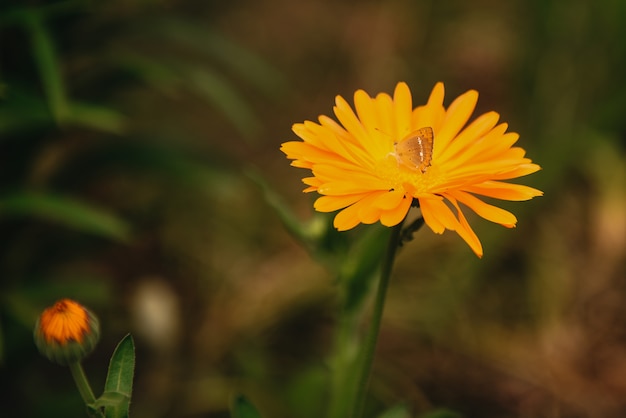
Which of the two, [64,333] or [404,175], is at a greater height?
[404,175]

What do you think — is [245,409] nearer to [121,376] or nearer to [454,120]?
[121,376]

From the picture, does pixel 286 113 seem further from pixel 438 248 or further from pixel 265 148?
pixel 438 248

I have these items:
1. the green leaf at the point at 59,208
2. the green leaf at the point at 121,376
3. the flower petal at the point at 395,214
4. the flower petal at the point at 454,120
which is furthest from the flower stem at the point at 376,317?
the green leaf at the point at 59,208

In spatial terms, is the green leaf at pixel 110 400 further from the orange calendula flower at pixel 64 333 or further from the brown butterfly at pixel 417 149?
the brown butterfly at pixel 417 149

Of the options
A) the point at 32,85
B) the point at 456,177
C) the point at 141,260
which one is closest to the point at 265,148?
the point at 141,260

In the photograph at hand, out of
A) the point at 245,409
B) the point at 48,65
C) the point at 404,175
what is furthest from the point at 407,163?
the point at 48,65

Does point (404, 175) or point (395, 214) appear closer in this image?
point (395, 214)

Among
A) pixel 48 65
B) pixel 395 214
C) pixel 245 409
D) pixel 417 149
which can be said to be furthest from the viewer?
pixel 48 65

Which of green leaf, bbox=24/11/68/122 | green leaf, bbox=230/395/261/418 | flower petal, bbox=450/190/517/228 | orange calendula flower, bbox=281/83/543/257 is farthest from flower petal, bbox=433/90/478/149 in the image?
green leaf, bbox=24/11/68/122
